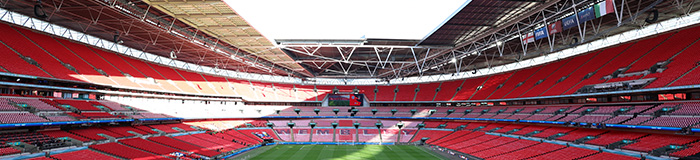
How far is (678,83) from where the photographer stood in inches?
1000

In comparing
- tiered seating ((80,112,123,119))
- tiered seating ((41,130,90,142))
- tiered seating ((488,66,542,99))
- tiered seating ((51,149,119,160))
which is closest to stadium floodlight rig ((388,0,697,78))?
tiered seating ((488,66,542,99))

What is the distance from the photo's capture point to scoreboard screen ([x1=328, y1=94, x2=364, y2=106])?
65000 millimetres

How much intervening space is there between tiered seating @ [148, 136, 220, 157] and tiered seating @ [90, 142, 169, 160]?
454 centimetres

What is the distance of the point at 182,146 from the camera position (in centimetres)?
3478

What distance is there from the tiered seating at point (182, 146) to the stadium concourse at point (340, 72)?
7.6 inches

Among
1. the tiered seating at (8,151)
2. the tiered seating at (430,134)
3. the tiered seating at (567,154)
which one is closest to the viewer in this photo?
the tiered seating at (8,151)

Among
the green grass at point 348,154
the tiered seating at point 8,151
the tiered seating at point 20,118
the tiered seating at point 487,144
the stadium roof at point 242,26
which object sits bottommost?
the green grass at point 348,154

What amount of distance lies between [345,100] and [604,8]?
153ft

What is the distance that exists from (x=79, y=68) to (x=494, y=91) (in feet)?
150

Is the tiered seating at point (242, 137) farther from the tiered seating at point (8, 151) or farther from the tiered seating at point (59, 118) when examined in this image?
the tiered seating at point (8, 151)

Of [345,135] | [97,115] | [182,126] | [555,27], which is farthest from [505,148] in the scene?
[97,115]

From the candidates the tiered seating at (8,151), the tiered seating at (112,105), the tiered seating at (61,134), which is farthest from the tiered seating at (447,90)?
the tiered seating at (8,151)

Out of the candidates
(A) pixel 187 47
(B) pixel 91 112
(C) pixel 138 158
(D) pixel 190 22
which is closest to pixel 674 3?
(D) pixel 190 22

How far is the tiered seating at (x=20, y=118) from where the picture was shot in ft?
79.6
